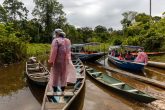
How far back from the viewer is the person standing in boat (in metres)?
8.32

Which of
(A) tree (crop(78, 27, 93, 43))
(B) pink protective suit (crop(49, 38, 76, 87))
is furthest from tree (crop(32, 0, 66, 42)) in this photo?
(B) pink protective suit (crop(49, 38, 76, 87))

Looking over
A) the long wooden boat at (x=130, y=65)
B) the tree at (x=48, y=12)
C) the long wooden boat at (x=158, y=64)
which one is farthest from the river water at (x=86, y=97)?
the tree at (x=48, y=12)

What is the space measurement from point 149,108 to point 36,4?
167 feet

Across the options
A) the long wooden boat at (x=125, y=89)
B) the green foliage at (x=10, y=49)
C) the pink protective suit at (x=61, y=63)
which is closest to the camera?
the pink protective suit at (x=61, y=63)

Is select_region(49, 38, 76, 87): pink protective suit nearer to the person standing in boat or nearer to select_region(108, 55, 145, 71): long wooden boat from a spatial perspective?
the person standing in boat

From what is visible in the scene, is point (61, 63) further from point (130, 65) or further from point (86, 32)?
point (86, 32)

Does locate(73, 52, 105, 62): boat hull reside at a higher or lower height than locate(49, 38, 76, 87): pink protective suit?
lower

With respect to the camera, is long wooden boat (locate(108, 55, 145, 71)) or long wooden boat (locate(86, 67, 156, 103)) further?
long wooden boat (locate(108, 55, 145, 71))

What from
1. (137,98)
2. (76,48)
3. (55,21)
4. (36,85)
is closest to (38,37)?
(55,21)

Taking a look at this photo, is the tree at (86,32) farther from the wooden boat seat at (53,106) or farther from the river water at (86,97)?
the wooden boat seat at (53,106)

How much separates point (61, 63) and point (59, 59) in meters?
0.17

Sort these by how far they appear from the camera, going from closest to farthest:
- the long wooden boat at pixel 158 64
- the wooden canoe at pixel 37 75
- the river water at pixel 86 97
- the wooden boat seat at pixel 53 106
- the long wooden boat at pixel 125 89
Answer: the wooden boat seat at pixel 53 106, the long wooden boat at pixel 125 89, the river water at pixel 86 97, the wooden canoe at pixel 37 75, the long wooden boat at pixel 158 64

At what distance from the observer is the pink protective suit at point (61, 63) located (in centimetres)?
832

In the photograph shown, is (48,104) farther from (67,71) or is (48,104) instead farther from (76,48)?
(76,48)
